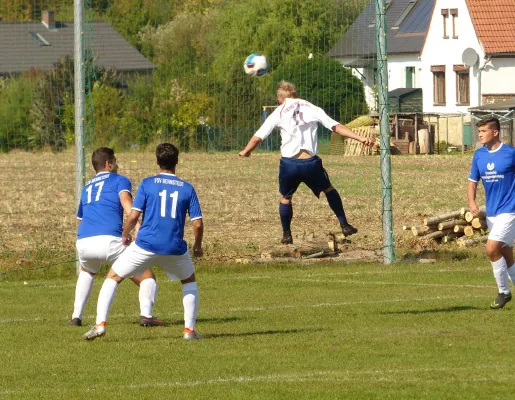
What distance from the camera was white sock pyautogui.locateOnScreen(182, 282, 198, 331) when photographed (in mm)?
10930

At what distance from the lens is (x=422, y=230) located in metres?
18.9

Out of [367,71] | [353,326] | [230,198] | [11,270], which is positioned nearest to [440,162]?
[230,198]

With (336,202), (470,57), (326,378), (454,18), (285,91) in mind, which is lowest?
(326,378)

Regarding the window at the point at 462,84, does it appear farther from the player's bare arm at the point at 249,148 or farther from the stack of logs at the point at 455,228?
the player's bare arm at the point at 249,148

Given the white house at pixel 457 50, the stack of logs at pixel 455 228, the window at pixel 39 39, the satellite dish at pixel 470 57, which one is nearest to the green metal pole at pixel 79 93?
the window at pixel 39 39

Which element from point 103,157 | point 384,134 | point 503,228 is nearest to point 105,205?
point 103,157

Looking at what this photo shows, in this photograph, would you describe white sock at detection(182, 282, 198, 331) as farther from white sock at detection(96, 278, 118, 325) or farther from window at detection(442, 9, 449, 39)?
window at detection(442, 9, 449, 39)

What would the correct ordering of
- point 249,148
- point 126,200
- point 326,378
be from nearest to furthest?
point 326,378
point 126,200
point 249,148

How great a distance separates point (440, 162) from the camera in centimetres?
4053

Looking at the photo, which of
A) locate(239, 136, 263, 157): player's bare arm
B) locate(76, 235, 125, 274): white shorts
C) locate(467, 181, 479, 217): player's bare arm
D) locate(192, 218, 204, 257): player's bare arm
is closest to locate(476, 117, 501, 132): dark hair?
locate(467, 181, 479, 217): player's bare arm

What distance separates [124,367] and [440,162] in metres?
31.9

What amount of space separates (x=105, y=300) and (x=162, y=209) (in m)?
0.98

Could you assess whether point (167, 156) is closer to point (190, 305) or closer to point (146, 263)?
point (146, 263)

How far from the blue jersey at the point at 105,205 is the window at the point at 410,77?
5693 centimetres
